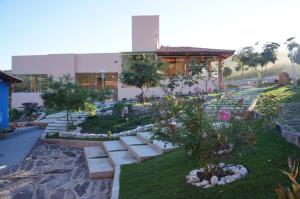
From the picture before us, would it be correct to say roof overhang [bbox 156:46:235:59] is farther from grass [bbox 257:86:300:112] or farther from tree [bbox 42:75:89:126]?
tree [bbox 42:75:89:126]

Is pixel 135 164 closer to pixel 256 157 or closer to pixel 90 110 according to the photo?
pixel 256 157

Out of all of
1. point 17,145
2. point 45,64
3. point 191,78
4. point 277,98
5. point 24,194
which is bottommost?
point 24,194

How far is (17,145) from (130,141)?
5420 millimetres

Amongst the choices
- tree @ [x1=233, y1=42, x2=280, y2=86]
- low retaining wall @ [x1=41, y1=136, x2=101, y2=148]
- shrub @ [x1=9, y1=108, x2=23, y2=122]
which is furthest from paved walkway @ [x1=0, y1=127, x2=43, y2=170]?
tree @ [x1=233, y1=42, x2=280, y2=86]

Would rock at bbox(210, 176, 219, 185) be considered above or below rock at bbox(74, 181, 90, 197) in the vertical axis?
above

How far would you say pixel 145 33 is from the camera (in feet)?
96.2

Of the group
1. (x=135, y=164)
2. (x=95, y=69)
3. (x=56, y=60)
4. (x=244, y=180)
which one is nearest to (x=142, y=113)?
(x=135, y=164)

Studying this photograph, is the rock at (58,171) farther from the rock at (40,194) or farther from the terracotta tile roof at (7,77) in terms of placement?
the terracotta tile roof at (7,77)

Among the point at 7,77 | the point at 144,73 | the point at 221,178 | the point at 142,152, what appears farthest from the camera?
the point at 144,73

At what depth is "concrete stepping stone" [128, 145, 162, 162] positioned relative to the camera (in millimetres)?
8859

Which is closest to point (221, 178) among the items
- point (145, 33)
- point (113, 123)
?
point (113, 123)

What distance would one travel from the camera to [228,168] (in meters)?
5.73

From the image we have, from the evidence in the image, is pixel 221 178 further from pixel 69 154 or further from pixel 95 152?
pixel 69 154

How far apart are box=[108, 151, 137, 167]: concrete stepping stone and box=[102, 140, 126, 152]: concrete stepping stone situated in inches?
21.6
